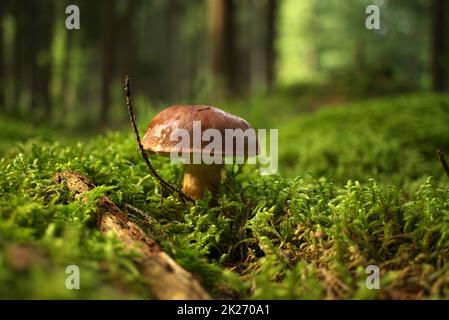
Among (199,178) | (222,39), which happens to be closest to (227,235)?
(199,178)

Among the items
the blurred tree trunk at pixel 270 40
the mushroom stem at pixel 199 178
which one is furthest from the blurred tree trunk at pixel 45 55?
the mushroom stem at pixel 199 178

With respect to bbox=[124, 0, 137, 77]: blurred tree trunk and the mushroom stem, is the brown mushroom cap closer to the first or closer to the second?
the mushroom stem

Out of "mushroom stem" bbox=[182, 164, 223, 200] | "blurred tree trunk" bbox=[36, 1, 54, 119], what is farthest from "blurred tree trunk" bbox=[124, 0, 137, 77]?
"mushroom stem" bbox=[182, 164, 223, 200]

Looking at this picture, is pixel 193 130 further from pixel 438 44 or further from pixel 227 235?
pixel 438 44

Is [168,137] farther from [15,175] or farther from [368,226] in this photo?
[368,226]

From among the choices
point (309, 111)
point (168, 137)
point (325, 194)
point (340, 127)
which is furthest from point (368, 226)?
point (309, 111)
